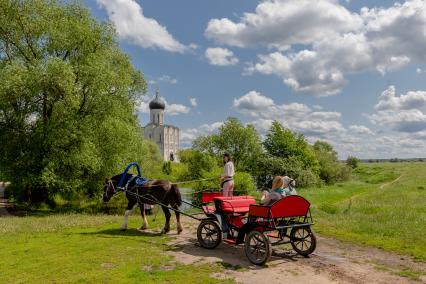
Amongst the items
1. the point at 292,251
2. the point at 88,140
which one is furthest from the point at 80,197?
the point at 292,251

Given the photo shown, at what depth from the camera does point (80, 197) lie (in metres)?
29.4

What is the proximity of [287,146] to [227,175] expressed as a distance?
43344 millimetres

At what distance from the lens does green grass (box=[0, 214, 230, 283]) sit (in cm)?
898

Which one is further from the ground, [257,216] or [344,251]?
[257,216]

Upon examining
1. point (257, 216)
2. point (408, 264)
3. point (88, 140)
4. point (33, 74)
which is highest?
point (33, 74)

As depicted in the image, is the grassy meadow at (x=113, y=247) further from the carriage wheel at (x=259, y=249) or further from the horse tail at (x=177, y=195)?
the horse tail at (x=177, y=195)

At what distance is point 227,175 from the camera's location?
13320 mm

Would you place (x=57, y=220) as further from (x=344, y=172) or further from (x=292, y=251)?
(x=344, y=172)

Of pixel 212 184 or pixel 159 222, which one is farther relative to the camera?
pixel 212 184

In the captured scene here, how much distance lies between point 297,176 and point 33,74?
36854 mm

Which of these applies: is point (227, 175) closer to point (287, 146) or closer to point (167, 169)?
point (287, 146)

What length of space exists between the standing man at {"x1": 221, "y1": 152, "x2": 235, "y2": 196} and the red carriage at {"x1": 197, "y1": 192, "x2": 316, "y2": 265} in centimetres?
124

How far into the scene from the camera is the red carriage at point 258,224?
10.0m

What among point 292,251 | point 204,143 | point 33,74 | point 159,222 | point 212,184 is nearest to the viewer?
point 292,251
